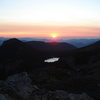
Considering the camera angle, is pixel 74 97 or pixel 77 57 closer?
pixel 74 97

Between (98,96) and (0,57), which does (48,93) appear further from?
(0,57)

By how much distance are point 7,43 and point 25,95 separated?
82.8 metres

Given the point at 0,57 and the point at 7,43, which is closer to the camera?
the point at 0,57

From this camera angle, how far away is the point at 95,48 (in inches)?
3561

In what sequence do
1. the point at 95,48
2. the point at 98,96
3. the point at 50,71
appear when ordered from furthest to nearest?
the point at 95,48 → the point at 50,71 → the point at 98,96

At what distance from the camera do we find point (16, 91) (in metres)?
16.2

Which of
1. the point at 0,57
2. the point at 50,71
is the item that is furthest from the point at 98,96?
the point at 0,57

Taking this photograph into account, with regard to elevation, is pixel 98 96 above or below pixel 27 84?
below

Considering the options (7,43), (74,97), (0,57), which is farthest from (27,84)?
(7,43)

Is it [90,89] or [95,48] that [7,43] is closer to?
[95,48]

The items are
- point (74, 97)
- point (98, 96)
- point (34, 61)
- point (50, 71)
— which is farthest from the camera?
point (34, 61)

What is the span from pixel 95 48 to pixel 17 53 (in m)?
27.4

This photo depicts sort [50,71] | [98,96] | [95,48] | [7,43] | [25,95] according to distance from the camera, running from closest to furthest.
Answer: [25,95] < [98,96] < [50,71] < [95,48] < [7,43]

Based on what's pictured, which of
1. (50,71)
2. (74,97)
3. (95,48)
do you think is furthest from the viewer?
(95,48)
